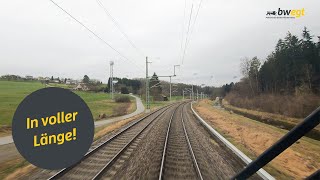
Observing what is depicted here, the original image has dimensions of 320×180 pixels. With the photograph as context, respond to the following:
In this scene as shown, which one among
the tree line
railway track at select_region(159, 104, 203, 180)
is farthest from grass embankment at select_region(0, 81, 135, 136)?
the tree line

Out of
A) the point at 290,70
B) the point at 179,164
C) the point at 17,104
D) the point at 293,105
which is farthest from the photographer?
the point at 290,70

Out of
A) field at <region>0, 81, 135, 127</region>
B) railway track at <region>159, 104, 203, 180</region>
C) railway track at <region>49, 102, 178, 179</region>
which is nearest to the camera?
railway track at <region>49, 102, 178, 179</region>

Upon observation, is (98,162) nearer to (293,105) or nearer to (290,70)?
(293,105)

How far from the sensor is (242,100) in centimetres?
7975

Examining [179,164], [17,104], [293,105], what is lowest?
[179,164]

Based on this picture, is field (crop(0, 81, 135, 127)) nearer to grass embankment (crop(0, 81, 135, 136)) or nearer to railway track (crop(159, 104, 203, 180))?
grass embankment (crop(0, 81, 135, 136))

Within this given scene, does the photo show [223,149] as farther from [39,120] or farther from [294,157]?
[39,120]

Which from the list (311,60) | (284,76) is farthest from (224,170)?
(284,76)

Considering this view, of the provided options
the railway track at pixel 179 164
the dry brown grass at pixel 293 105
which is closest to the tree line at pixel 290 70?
the dry brown grass at pixel 293 105

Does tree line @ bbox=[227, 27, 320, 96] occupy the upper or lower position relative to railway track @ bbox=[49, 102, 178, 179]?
upper

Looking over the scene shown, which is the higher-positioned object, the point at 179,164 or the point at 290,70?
the point at 290,70

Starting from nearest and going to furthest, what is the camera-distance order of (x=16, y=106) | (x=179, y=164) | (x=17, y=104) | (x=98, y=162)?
(x=179, y=164), (x=98, y=162), (x=16, y=106), (x=17, y=104)

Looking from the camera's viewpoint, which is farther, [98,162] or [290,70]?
[290,70]

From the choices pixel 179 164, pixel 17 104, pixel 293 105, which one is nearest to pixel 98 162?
pixel 179 164
